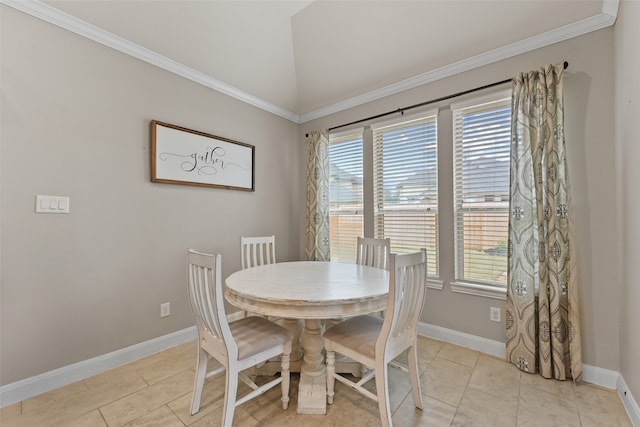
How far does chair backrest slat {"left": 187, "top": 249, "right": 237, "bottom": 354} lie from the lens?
135cm

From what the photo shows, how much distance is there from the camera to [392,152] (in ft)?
9.80

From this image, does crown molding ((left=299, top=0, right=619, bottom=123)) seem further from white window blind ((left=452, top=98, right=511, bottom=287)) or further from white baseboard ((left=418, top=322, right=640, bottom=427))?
white baseboard ((left=418, top=322, right=640, bottom=427))

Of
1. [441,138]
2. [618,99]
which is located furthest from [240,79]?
[618,99]

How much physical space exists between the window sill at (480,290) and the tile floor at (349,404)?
0.54 metres

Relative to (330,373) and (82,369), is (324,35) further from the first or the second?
(82,369)

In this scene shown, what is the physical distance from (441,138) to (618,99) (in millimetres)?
1143

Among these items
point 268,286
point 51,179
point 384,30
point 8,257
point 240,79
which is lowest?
point 268,286

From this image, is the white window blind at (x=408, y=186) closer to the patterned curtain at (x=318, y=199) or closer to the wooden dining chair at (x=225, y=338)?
the patterned curtain at (x=318, y=199)

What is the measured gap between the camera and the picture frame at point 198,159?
2.41m

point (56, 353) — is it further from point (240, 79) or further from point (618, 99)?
point (618, 99)

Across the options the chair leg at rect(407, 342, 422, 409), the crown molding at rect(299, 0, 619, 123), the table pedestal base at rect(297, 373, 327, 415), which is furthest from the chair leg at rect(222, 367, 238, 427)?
the crown molding at rect(299, 0, 619, 123)

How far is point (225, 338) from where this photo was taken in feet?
4.51

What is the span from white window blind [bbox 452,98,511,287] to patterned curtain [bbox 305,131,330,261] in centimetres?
148

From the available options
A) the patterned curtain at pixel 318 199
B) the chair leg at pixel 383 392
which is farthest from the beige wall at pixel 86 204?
the chair leg at pixel 383 392
